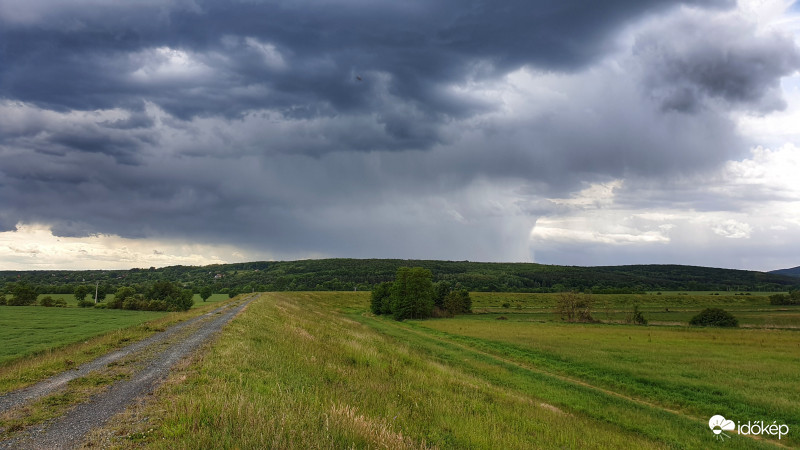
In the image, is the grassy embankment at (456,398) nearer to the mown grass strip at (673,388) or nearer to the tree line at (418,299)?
the mown grass strip at (673,388)

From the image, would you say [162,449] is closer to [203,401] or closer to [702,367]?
[203,401]

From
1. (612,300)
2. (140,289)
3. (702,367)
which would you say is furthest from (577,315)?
(140,289)

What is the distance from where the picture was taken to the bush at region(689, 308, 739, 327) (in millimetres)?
61000

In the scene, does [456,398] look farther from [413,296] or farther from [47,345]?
[413,296]

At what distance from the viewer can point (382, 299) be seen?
4011 inches

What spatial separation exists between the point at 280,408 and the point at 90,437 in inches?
146

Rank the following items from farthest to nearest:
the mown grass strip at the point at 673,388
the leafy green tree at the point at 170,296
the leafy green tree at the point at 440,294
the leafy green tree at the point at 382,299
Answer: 1. the leafy green tree at the point at 440,294
2. the leafy green tree at the point at 170,296
3. the leafy green tree at the point at 382,299
4. the mown grass strip at the point at 673,388

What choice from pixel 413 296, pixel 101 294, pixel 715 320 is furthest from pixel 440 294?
pixel 101 294

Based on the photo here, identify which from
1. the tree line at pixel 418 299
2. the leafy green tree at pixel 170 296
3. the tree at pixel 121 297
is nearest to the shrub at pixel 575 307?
the tree line at pixel 418 299

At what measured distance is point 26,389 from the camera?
1196 centimetres

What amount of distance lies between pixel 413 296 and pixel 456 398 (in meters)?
76.1

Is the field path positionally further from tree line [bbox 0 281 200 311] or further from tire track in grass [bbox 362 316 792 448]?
tree line [bbox 0 281 200 311]

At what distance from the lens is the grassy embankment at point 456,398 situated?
746 centimetres

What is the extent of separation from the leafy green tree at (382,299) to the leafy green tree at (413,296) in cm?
619
